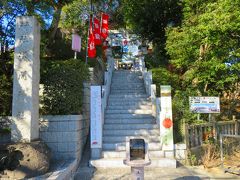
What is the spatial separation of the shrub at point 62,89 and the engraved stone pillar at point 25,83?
106cm

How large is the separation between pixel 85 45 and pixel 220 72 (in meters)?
6.47

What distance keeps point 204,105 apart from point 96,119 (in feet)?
12.8

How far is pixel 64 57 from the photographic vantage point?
520 inches

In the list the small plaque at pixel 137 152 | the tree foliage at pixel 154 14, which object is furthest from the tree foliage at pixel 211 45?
the small plaque at pixel 137 152

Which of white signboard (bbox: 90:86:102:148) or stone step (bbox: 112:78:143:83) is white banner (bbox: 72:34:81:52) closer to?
white signboard (bbox: 90:86:102:148)

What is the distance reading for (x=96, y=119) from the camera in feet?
29.2

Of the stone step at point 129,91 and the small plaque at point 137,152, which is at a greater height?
the stone step at point 129,91

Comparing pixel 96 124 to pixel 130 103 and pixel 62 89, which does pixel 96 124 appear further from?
pixel 130 103

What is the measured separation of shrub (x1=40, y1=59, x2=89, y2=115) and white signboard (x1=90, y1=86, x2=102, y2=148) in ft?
1.40

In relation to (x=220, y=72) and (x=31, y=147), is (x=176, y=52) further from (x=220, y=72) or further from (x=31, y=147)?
(x=31, y=147)

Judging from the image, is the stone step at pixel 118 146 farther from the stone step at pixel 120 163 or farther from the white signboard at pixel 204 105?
the white signboard at pixel 204 105

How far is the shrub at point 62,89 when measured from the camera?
8.53 m

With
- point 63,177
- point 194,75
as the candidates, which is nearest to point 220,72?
point 194,75

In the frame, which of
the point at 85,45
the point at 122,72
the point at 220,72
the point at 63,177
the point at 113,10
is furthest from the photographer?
the point at 113,10
